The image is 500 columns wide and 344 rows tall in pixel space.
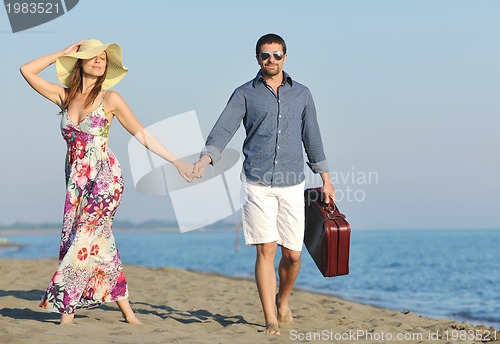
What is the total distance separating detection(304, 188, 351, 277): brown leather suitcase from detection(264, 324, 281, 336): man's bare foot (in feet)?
1.95

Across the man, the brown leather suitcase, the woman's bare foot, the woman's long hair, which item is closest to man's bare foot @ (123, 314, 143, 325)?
the woman's bare foot

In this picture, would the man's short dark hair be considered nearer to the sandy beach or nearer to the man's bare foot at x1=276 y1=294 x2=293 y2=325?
the man's bare foot at x1=276 y1=294 x2=293 y2=325

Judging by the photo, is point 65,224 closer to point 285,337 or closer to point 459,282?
point 285,337

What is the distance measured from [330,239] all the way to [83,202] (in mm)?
1912

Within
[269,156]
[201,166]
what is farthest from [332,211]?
[201,166]

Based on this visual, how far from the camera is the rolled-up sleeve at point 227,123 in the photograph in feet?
18.0

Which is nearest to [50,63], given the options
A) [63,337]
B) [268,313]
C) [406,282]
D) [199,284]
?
[63,337]

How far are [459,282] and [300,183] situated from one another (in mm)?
17247

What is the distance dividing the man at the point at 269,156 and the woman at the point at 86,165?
0.50 m

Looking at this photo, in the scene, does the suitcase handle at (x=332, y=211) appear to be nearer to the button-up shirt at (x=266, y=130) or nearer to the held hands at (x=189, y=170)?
the button-up shirt at (x=266, y=130)

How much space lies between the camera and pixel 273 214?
5492mm

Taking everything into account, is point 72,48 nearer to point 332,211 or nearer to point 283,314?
point 332,211

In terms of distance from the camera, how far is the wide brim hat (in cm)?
508

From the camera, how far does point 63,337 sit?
4.59 m
